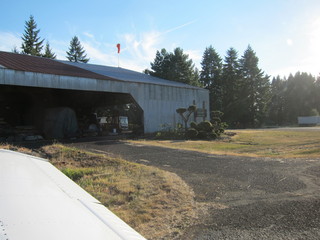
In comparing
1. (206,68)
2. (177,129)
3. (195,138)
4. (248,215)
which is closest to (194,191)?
(248,215)

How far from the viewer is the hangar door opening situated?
67.3ft

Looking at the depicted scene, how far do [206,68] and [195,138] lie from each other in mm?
47448

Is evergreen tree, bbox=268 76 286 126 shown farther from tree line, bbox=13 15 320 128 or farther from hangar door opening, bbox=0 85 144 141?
hangar door opening, bbox=0 85 144 141

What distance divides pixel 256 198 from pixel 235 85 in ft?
200

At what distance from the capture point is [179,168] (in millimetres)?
7918

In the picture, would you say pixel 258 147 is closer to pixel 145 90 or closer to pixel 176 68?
pixel 145 90

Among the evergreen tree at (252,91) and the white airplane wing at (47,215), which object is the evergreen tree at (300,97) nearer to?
the evergreen tree at (252,91)

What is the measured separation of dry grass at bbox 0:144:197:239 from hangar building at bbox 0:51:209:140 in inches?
403

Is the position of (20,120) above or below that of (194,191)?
above

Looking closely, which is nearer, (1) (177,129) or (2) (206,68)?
(1) (177,129)

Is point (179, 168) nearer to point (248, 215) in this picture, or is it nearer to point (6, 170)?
point (248, 215)

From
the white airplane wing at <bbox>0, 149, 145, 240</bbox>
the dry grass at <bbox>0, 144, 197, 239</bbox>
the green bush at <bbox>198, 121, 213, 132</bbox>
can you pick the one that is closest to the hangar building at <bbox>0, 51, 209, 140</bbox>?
the green bush at <bbox>198, 121, 213, 132</bbox>

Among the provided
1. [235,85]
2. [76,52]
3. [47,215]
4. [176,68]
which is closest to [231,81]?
[235,85]

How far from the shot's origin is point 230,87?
62.8 metres
